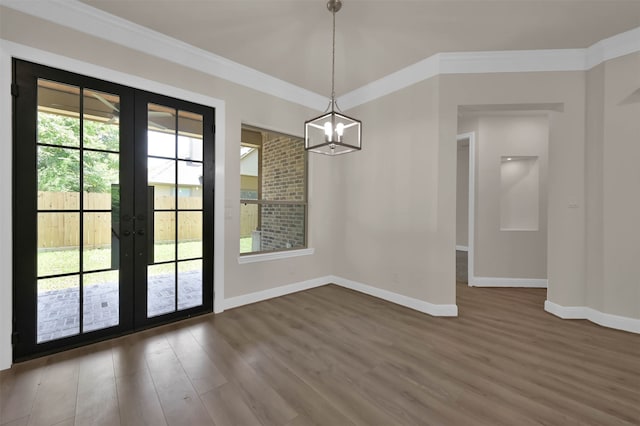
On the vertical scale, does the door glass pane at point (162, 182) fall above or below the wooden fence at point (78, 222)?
above

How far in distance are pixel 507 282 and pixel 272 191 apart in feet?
14.1

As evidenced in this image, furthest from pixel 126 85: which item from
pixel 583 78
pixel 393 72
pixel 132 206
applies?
pixel 583 78

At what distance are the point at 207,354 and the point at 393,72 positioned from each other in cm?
396

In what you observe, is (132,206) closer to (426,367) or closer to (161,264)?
(161,264)

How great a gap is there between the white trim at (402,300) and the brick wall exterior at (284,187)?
38.8 inches

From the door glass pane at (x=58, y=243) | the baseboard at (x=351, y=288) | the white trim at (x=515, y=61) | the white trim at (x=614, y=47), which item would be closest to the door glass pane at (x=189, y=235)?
the baseboard at (x=351, y=288)

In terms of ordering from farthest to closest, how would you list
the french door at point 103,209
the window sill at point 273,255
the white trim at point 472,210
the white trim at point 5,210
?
the white trim at point 472,210
the window sill at point 273,255
the french door at point 103,209
the white trim at point 5,210

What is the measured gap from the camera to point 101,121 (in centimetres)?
260

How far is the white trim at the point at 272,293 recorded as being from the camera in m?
3.49

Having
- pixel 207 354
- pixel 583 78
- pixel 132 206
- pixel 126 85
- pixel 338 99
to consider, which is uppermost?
pixel 338 99

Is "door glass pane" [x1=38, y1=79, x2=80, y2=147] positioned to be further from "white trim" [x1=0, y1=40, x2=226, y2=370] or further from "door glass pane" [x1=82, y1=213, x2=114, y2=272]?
"door glass pane" [x1=82, y1=213, x2=114, y2=272]

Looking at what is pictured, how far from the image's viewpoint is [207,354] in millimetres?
2395

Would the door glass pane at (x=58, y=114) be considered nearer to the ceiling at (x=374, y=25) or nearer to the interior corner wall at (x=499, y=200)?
the ceiling at (x=374, y=25)

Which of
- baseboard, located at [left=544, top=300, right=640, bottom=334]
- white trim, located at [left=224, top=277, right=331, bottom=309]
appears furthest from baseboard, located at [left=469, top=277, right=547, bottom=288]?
white trim, located at [left=224, top=277, right=331, bottom=309]
